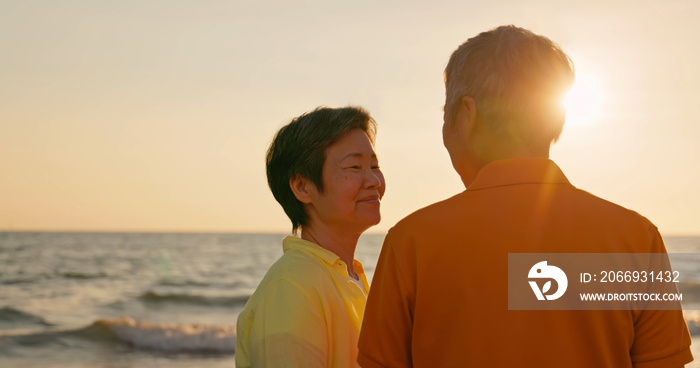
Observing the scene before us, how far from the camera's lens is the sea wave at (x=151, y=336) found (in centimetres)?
1243

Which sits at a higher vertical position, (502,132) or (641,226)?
(502,132)

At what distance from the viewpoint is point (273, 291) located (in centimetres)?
230

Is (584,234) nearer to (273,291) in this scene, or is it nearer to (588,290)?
Answer: (588,290)

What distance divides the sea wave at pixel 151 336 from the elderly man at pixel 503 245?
10.7 m

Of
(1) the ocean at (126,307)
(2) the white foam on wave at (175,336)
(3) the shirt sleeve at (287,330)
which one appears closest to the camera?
(3) the shirt sleeve at (287,330)

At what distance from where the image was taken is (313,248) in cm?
259

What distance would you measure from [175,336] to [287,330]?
11700 millimetres

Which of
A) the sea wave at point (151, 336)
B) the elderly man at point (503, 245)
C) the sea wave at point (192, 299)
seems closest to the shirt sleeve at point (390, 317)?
the elderly man at point (503, 245)

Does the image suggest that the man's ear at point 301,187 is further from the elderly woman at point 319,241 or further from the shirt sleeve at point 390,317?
the shirt sleeve at point 390,317

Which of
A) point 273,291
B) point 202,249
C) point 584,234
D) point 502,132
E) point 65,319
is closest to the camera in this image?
point 584,234

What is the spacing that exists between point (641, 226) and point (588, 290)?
200mm

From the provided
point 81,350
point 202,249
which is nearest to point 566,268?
point 81,350

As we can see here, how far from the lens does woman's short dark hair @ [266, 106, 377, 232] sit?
268 cm

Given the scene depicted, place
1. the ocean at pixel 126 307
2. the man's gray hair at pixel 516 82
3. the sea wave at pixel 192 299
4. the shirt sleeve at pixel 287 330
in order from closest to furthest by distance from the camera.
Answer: the man's gray hair at pixel 516 82 < the shirt sleeve at pixel 287 330 < the ocean at pixel 126 307 < the sea wave at pixel 192 299
